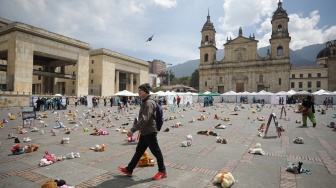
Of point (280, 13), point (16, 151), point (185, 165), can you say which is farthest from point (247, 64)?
point (16, 151)

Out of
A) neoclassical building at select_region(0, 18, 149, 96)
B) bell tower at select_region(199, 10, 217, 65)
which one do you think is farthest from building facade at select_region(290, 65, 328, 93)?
neoclassical building at select_region(0, 18, 149, 96)

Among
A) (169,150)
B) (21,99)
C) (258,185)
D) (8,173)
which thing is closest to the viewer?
(258,185)

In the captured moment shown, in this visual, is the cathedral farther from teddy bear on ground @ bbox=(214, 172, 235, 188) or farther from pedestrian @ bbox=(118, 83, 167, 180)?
pedestrian @ bbox=(118, 83, 167, 180)

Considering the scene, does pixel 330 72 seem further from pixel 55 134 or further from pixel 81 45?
pixel 55 134

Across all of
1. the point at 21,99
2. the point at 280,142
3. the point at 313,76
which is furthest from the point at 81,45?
the point at 313,76

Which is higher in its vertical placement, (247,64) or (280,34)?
(280,34)

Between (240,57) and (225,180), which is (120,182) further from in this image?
(240,57)

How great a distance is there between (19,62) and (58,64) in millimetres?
10935

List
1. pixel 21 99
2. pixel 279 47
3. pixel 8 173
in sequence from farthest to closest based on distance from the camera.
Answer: pixel 279 47 < pixel 21 99 < pixel 8 173

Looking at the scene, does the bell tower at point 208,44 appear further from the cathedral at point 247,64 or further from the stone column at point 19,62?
the stone column at point 19,62

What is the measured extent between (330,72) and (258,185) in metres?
78.5

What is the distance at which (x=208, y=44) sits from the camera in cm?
5931

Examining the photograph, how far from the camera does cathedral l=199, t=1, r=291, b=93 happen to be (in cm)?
5078

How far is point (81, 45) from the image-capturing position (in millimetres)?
34281
